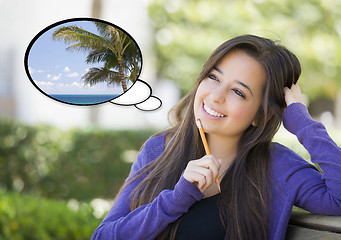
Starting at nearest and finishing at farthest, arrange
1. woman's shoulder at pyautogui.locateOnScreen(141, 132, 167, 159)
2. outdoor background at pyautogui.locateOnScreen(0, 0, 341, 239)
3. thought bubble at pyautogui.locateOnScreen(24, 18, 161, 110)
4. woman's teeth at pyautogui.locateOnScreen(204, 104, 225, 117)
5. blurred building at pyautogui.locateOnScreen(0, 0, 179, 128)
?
thought bubble at pyautogui.locateOnScreen(24, 18, 161, 110) < woman's teeth at pyautogui.locateOnScreen(204, 104, 225, 117) < woman's shoulder at pyautogui.locateOnScreen(141, 132, 167, 159) < outdoor background at pyautogui.locateOnScreen(0, 0, 341, 239) < blurred building at pyautogui.locateOnScreen(0, 0, 179, 128)

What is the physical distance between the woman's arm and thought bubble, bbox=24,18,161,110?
0.62 m

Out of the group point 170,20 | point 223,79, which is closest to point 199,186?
point 223,79

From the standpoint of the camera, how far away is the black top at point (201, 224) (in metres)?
1.62

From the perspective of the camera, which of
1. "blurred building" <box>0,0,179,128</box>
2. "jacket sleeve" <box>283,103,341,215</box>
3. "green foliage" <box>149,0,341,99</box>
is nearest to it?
"jacket sleeve" <box>283,103,341,215</box>

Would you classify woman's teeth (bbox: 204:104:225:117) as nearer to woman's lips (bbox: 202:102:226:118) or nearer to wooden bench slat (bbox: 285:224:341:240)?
woman's lips (bbox: 202:102:226:118)

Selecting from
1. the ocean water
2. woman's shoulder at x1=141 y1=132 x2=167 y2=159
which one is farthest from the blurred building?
the ocean water

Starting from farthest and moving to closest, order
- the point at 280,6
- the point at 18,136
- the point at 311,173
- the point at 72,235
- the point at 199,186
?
1. the point at 280,6
2. the point at 18,136
3. the point at 72,235
4. the point at 311,173
5. the point at 199,186

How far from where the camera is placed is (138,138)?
6977 mm

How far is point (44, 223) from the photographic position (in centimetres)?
325

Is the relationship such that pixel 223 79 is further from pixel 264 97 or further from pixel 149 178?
pixel 149 178

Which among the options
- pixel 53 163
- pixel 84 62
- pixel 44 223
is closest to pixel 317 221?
pixel 84 62

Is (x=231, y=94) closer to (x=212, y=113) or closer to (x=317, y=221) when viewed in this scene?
(x=212, y=113)

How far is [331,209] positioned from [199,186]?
0.44 metres

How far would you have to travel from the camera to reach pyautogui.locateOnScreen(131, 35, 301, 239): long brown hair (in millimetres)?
1643
